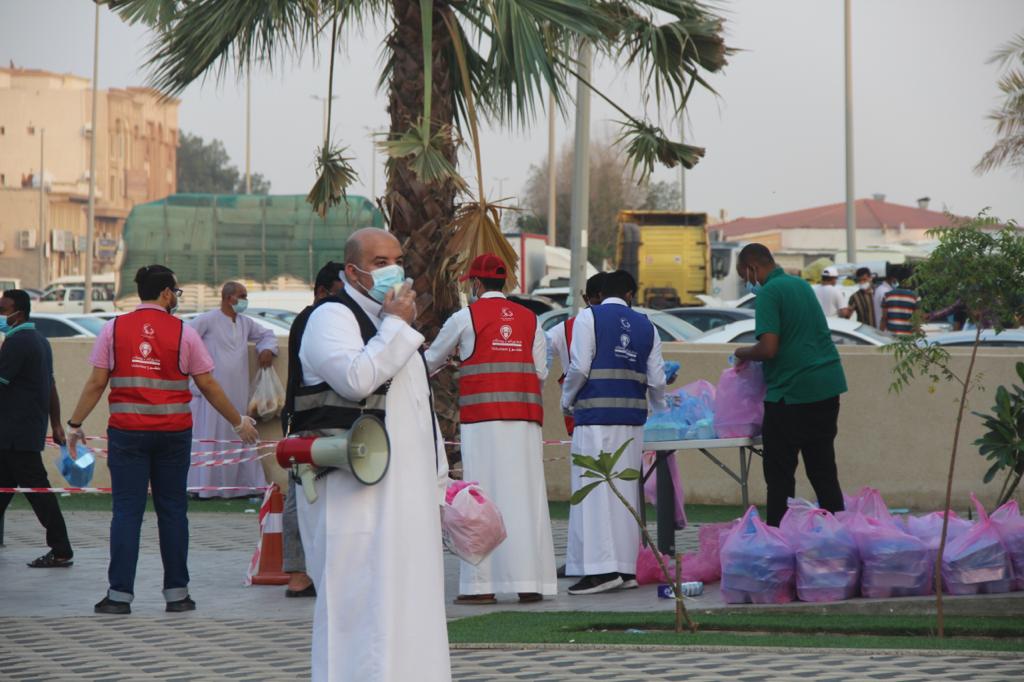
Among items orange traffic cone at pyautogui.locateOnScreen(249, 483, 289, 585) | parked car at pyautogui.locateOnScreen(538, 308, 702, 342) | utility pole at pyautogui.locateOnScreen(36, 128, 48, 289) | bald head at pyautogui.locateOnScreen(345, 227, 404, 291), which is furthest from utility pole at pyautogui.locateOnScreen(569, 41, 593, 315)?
utility pole at pyautogui.locateOnScreen(36, 128, 48, 289)

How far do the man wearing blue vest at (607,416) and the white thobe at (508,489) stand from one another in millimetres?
292

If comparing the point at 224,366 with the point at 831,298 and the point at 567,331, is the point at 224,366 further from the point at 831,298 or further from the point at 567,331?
the point at 831,298

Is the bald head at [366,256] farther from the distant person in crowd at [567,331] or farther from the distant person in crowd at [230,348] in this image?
the distant person in crowd at [230,348]

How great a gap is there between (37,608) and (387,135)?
16.3ft

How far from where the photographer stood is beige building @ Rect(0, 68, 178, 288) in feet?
309

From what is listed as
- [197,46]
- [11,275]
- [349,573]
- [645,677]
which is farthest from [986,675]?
[11,275]

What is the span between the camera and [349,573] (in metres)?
5.76

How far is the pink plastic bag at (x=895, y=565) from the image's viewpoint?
28.7ft

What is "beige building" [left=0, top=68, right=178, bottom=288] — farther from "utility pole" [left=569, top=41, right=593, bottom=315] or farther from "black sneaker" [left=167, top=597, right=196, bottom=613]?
"black sneaker" [left=167, top=597, right=196, bottom=613]

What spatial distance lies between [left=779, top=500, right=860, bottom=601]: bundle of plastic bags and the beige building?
85716 mm

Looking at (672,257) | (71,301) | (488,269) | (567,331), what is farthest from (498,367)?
(71,301)

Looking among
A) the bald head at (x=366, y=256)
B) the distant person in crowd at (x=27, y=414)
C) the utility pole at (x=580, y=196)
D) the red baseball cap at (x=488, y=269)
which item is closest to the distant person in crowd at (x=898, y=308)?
the utility pole at (x=580, y=196)

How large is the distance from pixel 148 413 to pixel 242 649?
1.85 metres

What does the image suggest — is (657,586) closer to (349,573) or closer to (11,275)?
(349,573)
